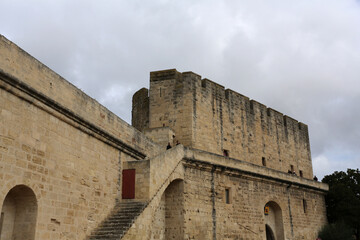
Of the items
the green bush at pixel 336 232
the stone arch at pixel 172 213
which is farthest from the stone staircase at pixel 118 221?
the green bush at pixel 336 232

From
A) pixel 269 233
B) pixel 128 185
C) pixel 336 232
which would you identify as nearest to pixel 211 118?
pixel 269 233

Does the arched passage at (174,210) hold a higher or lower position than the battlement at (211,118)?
lower

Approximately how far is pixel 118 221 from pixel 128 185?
1237mm

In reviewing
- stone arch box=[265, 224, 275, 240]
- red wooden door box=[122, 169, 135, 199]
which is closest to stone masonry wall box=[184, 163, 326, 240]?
stone arch box=[265, 224, 275, 240]

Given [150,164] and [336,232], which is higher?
[150,164]

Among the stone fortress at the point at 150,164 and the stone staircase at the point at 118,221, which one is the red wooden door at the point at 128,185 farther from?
the stone staircase at the point at 118,221

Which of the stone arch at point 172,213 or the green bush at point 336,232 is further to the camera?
the green bush at point 336,232

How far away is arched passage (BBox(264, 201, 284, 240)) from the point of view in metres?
15.4

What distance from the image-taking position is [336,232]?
1697 centimetres

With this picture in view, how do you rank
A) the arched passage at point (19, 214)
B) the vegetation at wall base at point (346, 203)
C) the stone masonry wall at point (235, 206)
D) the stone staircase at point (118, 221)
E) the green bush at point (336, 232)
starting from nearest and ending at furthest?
1. the arched passage at point (19, 214)
2. the stone staircase at point (118, 221)
3. the stone masonry wall at point (235, 206)
4. the green bush at point (336, 232)
5. the vegetation at wall base at point (346, 203)

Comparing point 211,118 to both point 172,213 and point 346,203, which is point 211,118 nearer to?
point 172,213

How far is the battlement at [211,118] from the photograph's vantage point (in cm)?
1423

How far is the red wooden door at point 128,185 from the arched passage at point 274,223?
7535 millimetres

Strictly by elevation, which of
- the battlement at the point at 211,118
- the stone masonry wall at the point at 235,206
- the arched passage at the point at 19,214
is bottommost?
the arched passage at the point at 19,214
